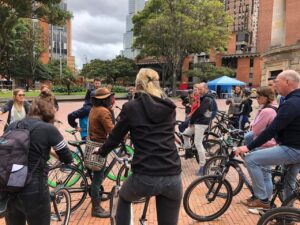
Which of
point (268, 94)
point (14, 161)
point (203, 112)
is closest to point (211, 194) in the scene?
point (268, 94)

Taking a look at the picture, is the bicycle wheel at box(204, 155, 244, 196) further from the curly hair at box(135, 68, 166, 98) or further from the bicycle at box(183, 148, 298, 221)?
the curly hair at box(135, 68, 166, 98)

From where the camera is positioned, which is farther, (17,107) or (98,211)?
(17,107)

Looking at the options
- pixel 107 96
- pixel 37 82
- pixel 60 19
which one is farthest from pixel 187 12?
pixel 37 82

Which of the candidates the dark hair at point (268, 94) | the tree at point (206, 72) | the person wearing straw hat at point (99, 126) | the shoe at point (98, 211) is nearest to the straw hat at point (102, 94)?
the person wearing straw hat at point (99, 126)

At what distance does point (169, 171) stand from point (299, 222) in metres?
1.62

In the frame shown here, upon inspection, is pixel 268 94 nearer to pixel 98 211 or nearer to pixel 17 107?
pixel 98 211

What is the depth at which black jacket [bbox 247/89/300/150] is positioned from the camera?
3.86 metres

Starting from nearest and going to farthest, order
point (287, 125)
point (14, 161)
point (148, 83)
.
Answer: point (14, 161)
point (148, 83)
point (287, 125)

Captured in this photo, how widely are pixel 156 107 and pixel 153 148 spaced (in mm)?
332

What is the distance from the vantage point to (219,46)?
41.0 metres

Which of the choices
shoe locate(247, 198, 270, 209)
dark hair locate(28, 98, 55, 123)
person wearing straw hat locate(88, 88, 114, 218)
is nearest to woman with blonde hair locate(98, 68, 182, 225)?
dark hair locate(28, 98, 55, 123)

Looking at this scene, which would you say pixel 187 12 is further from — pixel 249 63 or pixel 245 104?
pixel 249 63

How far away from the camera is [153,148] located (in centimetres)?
281

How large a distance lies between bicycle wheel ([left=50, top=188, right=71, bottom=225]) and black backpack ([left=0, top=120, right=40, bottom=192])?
113cm
